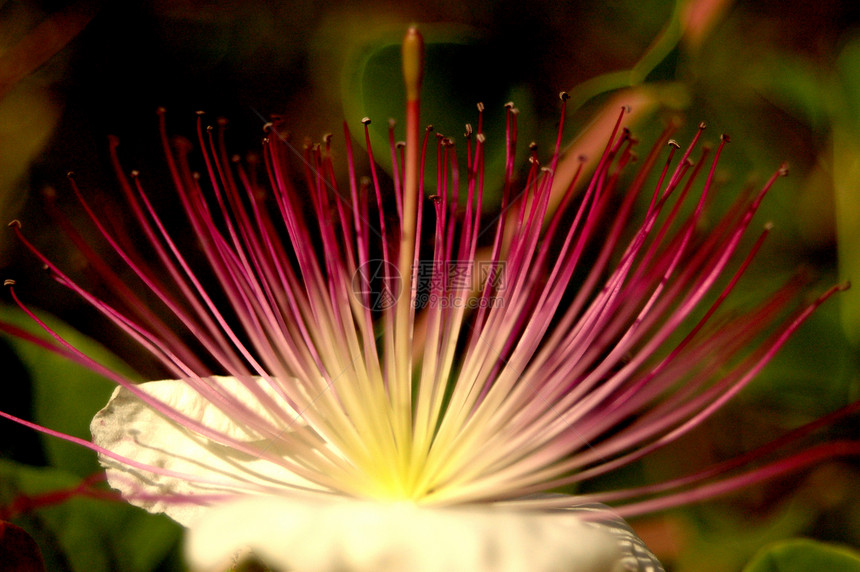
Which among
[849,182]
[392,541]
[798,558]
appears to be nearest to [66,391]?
[392,541]

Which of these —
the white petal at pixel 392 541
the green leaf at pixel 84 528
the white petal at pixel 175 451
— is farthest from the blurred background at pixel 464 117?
the white petal at pixel 392 541

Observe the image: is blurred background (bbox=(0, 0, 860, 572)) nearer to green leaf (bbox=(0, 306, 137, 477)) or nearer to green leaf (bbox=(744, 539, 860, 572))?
green leaf (bbox=(0, 306, 137, 477))
